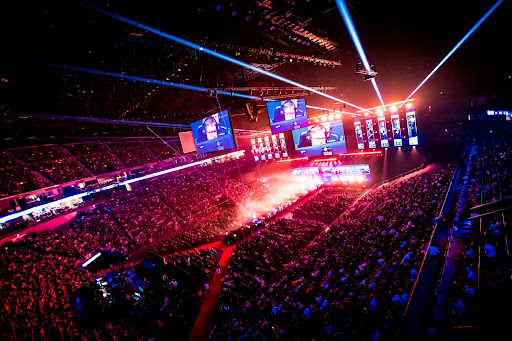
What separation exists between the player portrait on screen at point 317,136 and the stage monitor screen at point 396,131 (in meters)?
4.48

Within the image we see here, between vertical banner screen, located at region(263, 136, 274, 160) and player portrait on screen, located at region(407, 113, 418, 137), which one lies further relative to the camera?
vertical banner screen, located at region(263, 136, 274, 160)

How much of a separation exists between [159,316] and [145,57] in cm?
1014

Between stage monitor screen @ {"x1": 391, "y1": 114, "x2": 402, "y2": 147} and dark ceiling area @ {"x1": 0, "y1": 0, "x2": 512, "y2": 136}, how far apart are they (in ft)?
18.5

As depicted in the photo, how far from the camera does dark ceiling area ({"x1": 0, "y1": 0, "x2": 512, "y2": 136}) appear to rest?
4.30 meters

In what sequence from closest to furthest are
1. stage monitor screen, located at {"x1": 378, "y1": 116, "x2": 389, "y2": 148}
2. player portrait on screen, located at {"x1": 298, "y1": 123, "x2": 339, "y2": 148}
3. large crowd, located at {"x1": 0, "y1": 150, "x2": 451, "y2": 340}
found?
1. large crowd, located at {"x1": 0, "y1": 150, "x2": 451, "y2": 340}
2. stage monitor screen, located at {"x1": 378, "y1": 116, "x2": 389, "y2": 148}
3. player portrait on screen, located at {"x1": 298, "y1": 123, "x2": 339, "y2": 148}

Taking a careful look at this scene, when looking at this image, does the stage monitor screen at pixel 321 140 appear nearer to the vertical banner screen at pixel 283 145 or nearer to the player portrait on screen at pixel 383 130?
the vertical banner screen at pixel 283 145

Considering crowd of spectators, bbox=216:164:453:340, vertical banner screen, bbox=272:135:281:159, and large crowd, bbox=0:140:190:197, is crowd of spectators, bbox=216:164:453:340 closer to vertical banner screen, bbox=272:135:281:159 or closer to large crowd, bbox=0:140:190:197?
vertical banner screen, bbox=272:135:281:159

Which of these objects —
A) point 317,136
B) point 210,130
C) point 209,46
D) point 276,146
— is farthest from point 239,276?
point 276,146

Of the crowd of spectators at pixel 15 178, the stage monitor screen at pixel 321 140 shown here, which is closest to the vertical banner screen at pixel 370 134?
the stage monitor screen at pixel 321 140

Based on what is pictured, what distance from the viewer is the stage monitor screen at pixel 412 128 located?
1707cm

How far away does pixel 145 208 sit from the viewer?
848 inches

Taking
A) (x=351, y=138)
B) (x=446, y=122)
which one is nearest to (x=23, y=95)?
(x=351, y=138)

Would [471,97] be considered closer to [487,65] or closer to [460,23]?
[487,65]

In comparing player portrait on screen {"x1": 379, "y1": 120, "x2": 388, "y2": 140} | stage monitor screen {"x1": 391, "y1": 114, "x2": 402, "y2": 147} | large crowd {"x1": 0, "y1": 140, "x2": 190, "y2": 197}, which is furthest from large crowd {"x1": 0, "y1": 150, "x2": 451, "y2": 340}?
player portrait on screen {"x1": 379, "y1": 120, "x2": 388, "y2": 140}
